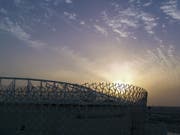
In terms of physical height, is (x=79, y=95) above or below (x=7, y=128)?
above

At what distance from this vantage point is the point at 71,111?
3919 cm

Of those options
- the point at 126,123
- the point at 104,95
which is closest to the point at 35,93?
the point at 104,95

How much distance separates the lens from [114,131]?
41.9 m

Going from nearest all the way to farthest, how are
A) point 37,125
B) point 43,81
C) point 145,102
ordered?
point 37,125 < point 43,81 < point 145,102

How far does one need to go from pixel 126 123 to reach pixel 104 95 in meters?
5.22

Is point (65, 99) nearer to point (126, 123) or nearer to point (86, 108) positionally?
point (86, 108)

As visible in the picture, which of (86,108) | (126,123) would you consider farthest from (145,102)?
(86,108)

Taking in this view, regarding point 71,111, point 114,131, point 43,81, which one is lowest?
point 114,131

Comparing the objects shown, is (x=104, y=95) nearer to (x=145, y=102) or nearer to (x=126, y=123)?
(x=126, y=123)

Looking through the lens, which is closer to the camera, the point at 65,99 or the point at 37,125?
the point at 37,125

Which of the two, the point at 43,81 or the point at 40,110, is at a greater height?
the point at 43,81

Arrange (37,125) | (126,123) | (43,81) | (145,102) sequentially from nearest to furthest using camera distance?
1. (37,125)
2. (43,81)
3. (126,123)
4. (145,102)

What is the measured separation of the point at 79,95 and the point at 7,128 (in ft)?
31.5

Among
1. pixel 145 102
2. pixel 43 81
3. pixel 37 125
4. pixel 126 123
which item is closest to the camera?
pixel 37 125
